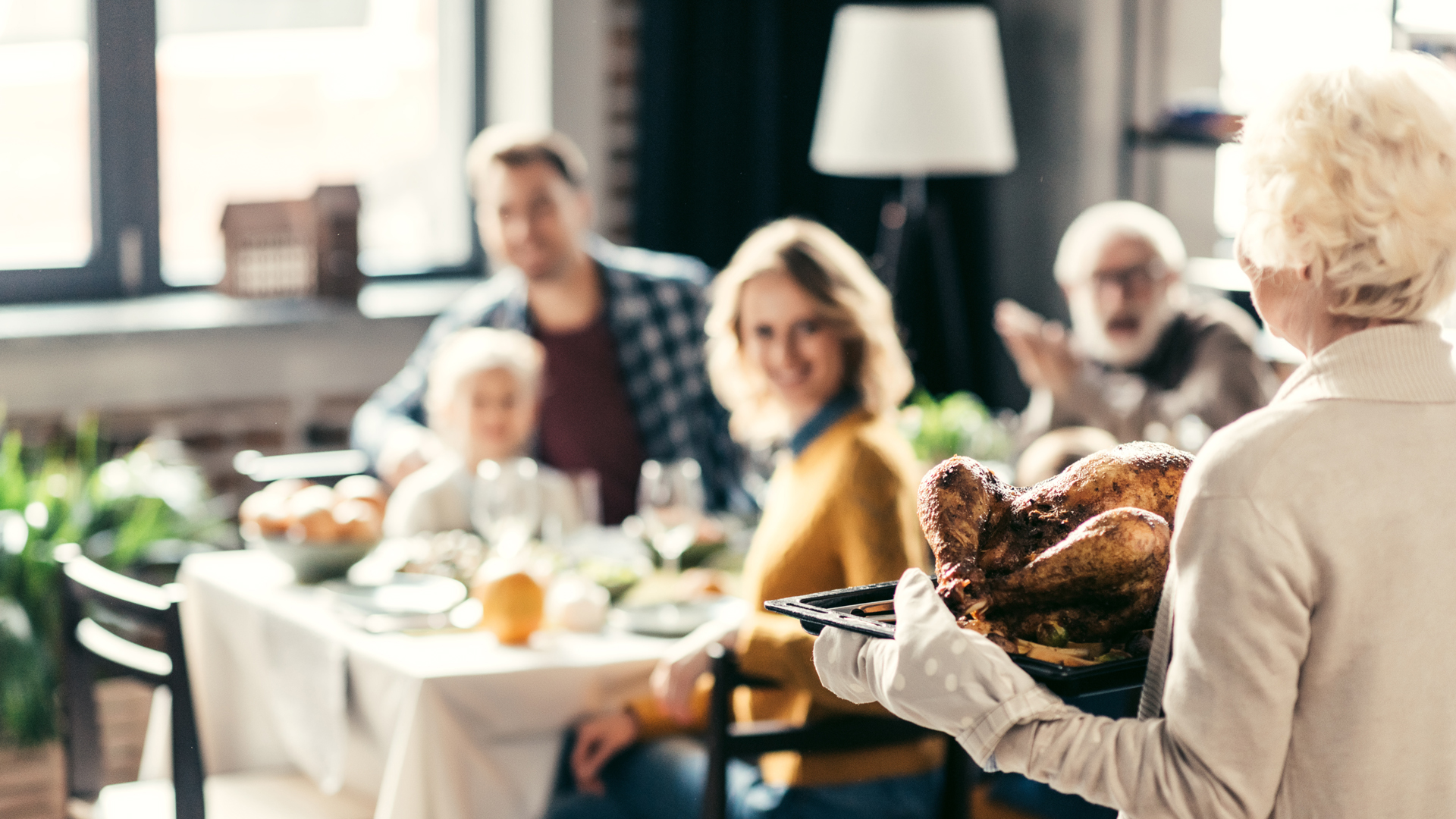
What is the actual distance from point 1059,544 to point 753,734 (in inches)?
37.6

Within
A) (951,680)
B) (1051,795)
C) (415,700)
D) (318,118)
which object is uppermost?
(318,118)

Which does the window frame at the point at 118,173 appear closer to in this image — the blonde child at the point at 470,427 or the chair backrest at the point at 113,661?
the blonde child at the point at 470,427

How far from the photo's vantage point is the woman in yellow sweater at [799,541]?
6.30ft

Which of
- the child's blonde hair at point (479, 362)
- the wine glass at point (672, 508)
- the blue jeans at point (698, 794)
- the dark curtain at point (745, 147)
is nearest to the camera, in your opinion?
the blue jeans at point (698, 794)

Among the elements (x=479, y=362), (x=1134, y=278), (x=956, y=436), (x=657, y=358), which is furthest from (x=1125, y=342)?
(x=479, y=362)

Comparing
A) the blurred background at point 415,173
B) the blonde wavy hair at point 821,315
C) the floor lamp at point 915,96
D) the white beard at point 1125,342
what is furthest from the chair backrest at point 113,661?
the floor lamp at point 915,96

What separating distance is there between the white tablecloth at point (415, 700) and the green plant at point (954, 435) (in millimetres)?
1219

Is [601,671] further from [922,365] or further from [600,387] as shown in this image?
[922,365]

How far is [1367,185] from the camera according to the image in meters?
0.87

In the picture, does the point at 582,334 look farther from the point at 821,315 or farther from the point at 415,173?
the point at 821,315

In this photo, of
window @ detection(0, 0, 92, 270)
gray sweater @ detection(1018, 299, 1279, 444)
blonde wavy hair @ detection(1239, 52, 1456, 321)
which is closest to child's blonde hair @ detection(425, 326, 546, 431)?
gray sweater @ detection(1018, 299, 1279, 444)

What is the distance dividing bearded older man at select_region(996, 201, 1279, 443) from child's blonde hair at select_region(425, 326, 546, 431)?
0.99 m

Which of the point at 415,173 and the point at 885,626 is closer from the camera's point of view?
the point at 885,626

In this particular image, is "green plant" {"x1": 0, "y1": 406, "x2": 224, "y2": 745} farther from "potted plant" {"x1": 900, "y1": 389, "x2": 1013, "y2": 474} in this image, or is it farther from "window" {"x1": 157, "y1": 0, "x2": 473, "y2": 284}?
"potted plant" {"x1": 900, "y1": 389, "x2": 1013, "y2": 474}
